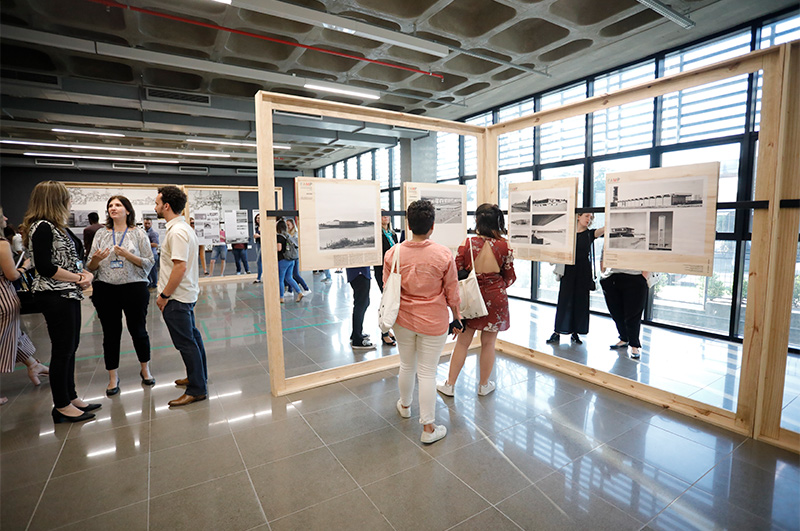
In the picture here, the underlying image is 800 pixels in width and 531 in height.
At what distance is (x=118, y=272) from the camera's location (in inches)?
121

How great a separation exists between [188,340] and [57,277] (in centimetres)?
93

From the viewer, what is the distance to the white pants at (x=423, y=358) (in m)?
2.47

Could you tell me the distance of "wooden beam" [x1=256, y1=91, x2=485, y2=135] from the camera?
10.2 feet

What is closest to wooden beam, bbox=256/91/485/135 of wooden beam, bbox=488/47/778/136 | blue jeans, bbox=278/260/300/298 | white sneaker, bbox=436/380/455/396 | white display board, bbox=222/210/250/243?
wooden beam, bbox=488/47/778/136

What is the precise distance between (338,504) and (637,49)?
6.47 m

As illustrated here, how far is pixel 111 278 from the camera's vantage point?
121 inches

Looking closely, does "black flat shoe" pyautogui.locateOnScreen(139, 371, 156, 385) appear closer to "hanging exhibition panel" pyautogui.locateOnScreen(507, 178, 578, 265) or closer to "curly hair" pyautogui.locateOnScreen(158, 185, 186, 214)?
"curly hair" pyautogui.locateOnScreen(158, 185, 186, 214)

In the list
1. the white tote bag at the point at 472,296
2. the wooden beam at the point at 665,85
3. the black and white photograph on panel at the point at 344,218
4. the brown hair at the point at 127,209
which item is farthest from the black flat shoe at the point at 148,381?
the wooden beam at the point at 665,85

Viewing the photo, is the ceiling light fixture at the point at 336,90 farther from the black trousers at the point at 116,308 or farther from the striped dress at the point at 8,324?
the striped dress at the point at 8,324

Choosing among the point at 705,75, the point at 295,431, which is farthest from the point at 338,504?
the point at 705,75

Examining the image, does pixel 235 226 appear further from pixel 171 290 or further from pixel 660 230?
pixel 660 230

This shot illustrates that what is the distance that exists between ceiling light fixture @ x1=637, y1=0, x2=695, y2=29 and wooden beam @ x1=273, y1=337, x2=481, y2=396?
4383 millimetres

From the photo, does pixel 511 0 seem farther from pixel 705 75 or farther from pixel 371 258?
pixel 371 258

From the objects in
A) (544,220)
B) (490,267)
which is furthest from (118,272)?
(544,220)
